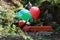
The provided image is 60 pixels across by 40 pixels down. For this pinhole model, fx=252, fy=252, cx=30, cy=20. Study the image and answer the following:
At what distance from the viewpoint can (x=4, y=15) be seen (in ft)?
13.9

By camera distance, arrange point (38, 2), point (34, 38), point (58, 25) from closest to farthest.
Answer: point (34, 38) < point (58, 25) < point (38, 2)

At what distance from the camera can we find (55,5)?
14.5 feet

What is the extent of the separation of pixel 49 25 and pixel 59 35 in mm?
314

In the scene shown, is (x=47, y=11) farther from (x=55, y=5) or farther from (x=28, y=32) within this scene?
(x=28, y=32)

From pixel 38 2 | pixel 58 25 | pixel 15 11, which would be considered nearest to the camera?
pixel 58 25

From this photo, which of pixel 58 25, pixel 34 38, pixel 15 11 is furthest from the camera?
pixel 15 11

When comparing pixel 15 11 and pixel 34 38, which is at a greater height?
pixel 15 11

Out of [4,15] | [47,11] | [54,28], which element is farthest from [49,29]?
[4,15]

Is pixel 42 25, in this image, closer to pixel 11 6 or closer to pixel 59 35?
pixel 59 35

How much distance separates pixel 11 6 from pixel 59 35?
4.25ft

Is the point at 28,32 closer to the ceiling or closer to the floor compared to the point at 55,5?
closer to the floor

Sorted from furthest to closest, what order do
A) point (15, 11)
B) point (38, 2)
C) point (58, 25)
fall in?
1. point (38, 2)
2. point (15, 11)
3. point (58, 25)

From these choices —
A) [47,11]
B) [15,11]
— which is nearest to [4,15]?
[15,11]

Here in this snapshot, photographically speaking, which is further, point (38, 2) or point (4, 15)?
point (38, 2)
